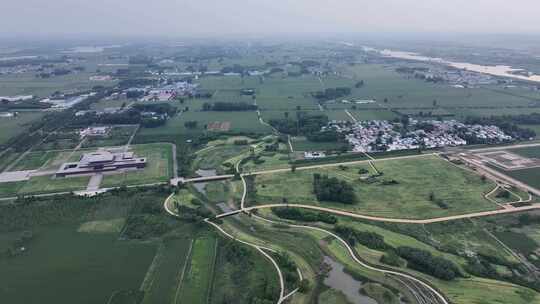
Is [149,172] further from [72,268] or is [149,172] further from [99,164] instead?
[72,268]

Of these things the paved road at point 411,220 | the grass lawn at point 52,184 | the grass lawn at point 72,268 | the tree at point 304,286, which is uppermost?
the paved road at point 411,220

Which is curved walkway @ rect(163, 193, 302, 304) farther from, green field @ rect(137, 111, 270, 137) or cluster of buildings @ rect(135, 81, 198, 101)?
cluster of buildings @ rect(135, 81, 198, 101)

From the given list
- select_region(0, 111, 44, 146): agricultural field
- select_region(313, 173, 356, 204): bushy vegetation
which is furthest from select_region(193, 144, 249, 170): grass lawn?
select_region(0, 111, 44, 146): agricultural field

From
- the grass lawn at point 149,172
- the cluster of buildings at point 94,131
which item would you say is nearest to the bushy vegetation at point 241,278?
the grass lawn at point 149,172

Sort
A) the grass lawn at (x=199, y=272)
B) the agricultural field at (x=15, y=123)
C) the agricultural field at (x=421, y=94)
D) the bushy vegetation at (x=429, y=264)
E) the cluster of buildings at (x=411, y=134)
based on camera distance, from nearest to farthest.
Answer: the grass lawn at (x=199, y=272) → the bushy vegetation at (x=429, y=264) → the cluster of buildings at (x=411, y=134) → the agricultural field at (x=15, y=123) → the agricultural field at (x=421, y=94)

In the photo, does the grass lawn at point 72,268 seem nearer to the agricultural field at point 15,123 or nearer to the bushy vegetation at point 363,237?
the bushy vegetation at point 363,237

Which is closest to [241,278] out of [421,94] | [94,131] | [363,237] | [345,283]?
[345,283]
